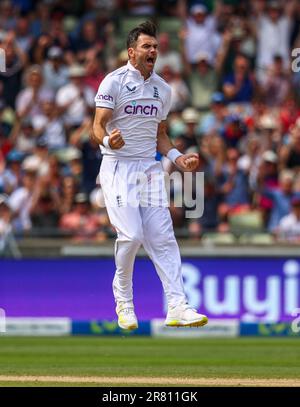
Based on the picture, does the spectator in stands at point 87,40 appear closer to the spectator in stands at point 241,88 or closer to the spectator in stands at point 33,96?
the spectator in stands at point 33,96

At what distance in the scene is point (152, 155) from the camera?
33.5 ft

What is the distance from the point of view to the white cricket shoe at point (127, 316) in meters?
10.1

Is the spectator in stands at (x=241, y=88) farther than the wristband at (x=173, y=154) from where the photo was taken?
Yes

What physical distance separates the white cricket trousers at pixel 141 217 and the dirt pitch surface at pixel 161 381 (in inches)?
26.6

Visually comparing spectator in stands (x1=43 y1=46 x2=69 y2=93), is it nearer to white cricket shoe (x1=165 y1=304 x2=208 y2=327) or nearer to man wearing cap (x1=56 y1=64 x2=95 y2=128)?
man wearing cap (x1=56 y1=64 x2=95 y2=128)

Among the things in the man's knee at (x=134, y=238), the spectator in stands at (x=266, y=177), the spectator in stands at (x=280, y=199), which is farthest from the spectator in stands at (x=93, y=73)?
the man's knee at (x=134, y=238)

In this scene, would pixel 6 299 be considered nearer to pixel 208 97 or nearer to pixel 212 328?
pixel 212 328

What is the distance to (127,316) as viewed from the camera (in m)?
10.1

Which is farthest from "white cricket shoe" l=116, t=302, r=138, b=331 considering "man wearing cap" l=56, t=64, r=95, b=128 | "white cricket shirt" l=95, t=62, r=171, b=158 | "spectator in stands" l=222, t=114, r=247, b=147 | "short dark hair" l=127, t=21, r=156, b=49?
"man wearing cap" l=56, t=64, r=95, b=128

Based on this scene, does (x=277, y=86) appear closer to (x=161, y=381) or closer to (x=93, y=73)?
(x=93, y=73)

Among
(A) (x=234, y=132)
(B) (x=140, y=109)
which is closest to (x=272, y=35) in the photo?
(A) (x=234, y=132)

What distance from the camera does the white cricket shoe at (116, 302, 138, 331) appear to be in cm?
1009

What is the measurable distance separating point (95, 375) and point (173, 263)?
3.65 ft
